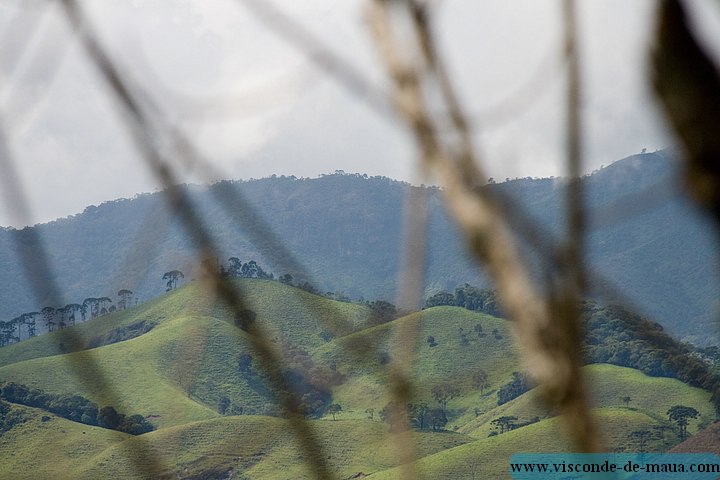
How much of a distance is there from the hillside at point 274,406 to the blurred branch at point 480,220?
34.2 m

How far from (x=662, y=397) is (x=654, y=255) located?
2993 cm

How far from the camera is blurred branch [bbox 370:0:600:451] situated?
590 millimetres

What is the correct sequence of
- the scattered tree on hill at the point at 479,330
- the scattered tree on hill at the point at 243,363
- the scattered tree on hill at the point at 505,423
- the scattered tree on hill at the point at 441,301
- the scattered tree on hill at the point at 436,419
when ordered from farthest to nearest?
the scattered tree on hill at the point at 441,301, the scattered tree on hill at the point at 243,363, the scattered tree on hill at the point at 479,330, the scattered tree on hill at the point at 436,419, the scattered tree on hill at the point at 505,423

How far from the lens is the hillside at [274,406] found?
43719 millimetres

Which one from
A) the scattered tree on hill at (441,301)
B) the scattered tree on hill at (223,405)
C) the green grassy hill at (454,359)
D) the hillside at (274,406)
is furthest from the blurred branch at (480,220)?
the scattered tree on hill at (441,301)

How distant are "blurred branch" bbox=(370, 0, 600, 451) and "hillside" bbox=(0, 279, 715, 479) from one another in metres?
34.2

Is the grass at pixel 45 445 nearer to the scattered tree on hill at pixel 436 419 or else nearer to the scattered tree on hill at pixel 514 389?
the scattered tree on hill at pixel 436 419

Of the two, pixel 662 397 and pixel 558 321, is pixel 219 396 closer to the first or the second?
pixel 662 397

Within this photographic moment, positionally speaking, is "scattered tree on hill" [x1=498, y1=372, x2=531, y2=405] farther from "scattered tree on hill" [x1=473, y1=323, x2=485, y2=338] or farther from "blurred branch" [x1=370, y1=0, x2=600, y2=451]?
"blurred branch" [x1=370, y1=0, x2=600, y2=451]

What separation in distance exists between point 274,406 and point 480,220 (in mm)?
41545

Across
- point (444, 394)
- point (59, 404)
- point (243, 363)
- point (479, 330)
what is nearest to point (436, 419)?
point (444, 394)

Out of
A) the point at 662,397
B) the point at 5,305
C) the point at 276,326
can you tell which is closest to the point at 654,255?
the point at 662,397

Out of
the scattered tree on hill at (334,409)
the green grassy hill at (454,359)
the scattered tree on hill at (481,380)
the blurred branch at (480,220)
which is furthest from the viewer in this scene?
the scattered tree on hill at (481,380)

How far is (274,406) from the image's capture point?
41281 mm
